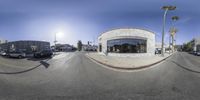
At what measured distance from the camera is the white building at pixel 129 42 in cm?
3112

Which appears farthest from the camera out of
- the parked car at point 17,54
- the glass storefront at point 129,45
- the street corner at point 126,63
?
the glass storefront at point 129,45

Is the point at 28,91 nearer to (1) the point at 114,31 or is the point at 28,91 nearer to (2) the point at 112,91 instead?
(2) the point at 112,91

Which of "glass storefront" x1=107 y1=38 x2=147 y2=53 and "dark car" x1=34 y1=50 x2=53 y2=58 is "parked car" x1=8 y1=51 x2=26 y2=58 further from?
"glass storefront" x1=107 y1=38 x2=147 y2=53

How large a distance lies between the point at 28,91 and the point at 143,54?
2914cm

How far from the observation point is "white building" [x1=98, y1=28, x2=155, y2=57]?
3112 centimetres

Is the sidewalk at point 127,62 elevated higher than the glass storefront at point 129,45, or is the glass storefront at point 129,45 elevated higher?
the glass storefront at point 129,45

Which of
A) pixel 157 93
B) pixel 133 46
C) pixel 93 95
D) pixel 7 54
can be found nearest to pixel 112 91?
pixel 93 95

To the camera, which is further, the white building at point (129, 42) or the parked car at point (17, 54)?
the white building at point (129, 42)

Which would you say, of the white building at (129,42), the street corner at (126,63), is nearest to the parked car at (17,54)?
the street corner at (126,63)

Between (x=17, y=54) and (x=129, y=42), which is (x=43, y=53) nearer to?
(x=17, y=54)

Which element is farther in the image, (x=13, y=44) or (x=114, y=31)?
(x=114, y=31)

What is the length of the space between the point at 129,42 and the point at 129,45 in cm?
70

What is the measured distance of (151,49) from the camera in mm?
37031

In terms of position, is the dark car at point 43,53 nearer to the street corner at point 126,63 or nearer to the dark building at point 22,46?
the dark building at point 22,46
